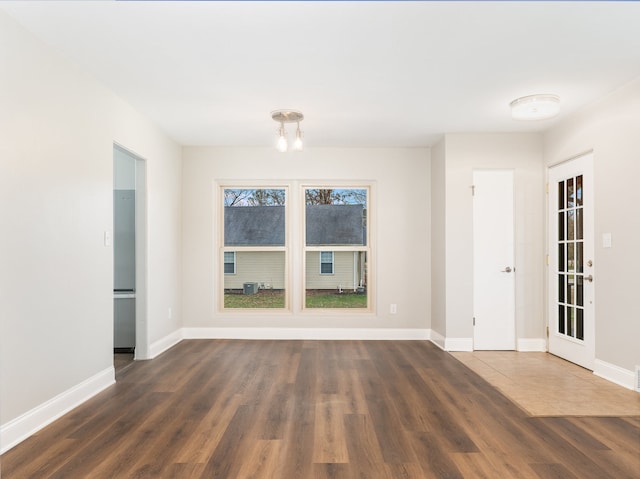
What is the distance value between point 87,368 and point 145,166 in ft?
7.13

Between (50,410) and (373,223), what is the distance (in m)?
4.12

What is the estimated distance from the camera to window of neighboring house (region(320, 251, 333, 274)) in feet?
19.6

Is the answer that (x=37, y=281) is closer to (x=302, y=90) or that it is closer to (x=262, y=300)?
(x=302, y=90)

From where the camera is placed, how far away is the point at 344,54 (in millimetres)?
3080

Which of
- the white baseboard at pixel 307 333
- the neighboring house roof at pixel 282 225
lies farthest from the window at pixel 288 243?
the white baseboard at pixel 307 333

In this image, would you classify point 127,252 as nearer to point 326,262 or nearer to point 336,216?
point 326,262

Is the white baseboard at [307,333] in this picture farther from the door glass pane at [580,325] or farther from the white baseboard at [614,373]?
the white baseboard at [614,373]

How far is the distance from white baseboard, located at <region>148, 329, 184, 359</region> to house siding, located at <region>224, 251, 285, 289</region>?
87 cm

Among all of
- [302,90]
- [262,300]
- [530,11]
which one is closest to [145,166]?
[302,90]

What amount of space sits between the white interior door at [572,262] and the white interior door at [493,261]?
0.43 m

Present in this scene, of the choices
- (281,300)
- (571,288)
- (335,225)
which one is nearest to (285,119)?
(335,225)

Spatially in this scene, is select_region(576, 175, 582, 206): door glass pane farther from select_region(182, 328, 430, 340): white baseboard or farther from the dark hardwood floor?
select_region(182, 328, 430, 340): white baseboard

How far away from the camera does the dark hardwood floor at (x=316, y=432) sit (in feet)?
7.53

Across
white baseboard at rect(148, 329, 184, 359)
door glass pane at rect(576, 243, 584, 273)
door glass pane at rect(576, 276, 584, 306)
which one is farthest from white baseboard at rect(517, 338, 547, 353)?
white baseboard at rect(148, 329, 184, 359)
